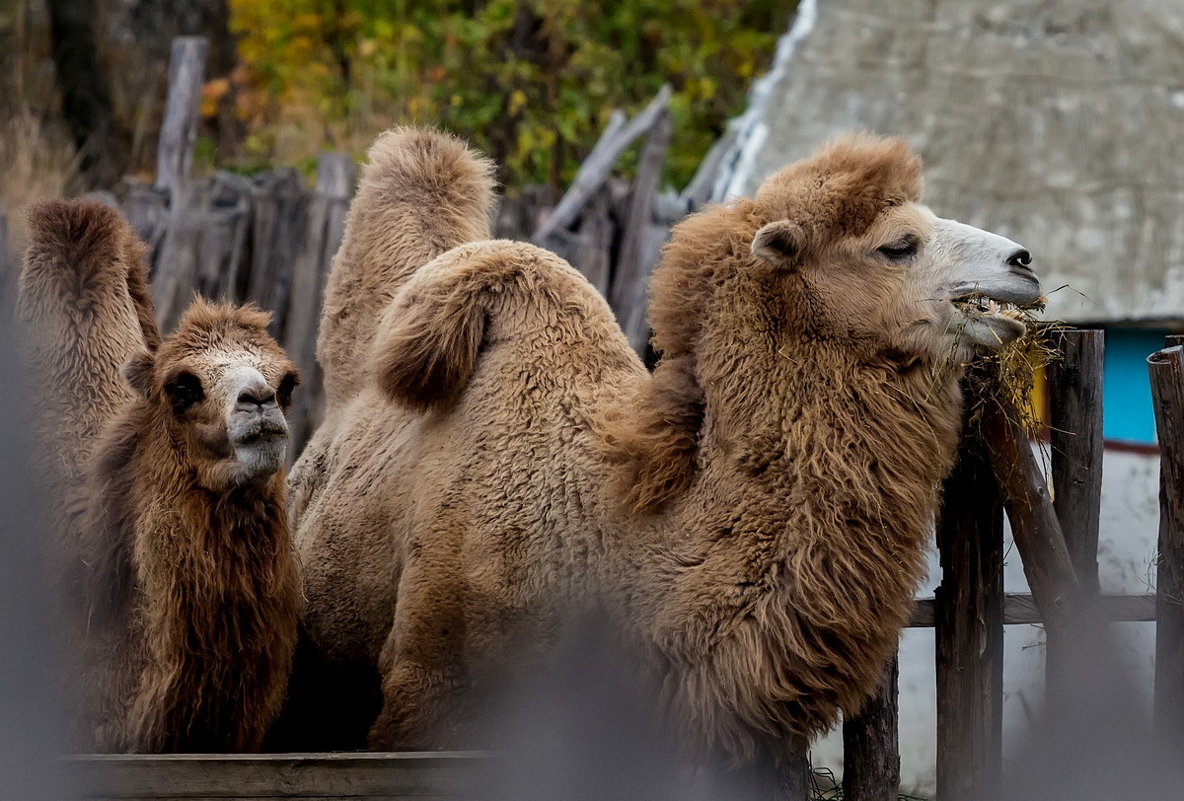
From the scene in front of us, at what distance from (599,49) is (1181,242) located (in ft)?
22.6

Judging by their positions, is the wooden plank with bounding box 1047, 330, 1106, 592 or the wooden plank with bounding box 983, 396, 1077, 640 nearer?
the wooden plank with bounding box 983, 396, 1077, 640

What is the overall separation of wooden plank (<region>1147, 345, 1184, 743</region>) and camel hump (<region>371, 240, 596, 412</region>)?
5.15 feet

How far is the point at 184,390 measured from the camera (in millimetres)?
4047

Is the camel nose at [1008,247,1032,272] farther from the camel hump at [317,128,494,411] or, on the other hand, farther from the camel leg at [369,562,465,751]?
the camel hump at [317,128,494,411]

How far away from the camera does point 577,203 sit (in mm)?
9078

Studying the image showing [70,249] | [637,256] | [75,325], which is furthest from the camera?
[637,256]

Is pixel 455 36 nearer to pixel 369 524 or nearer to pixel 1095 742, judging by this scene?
pixel 369 524

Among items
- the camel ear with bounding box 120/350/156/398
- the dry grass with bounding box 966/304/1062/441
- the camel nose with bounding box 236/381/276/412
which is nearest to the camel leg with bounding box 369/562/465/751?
the camel nose with bounding box 236/381/276/412

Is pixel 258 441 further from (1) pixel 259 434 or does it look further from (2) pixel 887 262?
(2) pixel 887 262

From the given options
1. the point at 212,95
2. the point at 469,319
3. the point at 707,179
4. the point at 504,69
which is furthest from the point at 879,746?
the point at 212,95

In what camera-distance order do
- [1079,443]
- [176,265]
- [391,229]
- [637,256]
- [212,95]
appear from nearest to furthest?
[1079,443] → [391,229] → [176,265] → [637,256] → [212,95]

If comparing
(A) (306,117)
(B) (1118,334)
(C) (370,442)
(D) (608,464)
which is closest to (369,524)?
(C) (370,442)

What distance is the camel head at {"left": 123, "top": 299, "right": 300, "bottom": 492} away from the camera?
12.6 feet

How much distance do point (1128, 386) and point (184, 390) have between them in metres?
6.36
